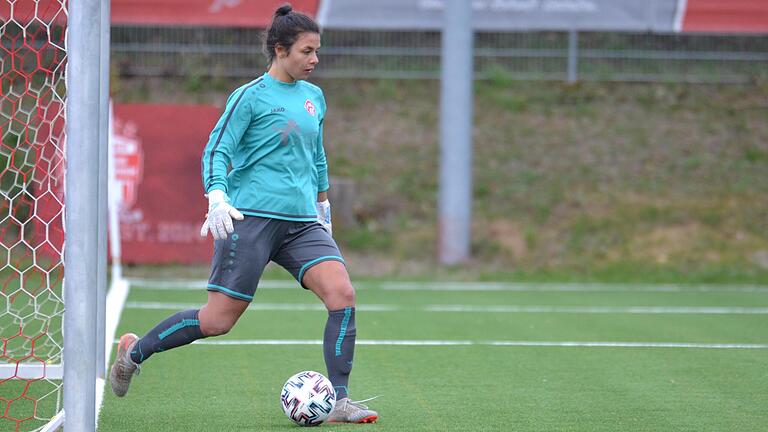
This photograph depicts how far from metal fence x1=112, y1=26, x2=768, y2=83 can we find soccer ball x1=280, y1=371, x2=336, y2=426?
42.4 ft

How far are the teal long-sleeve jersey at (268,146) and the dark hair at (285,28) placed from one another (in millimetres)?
168

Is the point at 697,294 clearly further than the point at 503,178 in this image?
No

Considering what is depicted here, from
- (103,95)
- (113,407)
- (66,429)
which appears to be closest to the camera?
(66,429)

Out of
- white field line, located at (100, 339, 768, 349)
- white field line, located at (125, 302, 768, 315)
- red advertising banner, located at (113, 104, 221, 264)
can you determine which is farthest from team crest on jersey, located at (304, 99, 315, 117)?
red advertising banner, located at (113, 104, 221, 264)

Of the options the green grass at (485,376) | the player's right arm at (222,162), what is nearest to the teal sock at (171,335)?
the green grass at (485,376)

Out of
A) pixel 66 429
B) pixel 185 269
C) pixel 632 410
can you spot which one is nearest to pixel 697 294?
pixel 185 269

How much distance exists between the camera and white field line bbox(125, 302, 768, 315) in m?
10.5

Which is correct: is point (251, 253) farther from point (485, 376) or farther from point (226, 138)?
point (485, 376)

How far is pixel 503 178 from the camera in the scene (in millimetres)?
16500

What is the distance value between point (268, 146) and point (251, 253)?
0.51m

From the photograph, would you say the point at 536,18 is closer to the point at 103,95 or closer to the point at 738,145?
the point at 738,145

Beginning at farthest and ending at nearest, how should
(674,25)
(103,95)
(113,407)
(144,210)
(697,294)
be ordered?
(674,25) → (144,210) → (697,294) → (103,95) → (113,407)

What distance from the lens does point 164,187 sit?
13.9 meters

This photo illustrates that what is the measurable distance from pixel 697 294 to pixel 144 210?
6745mm
